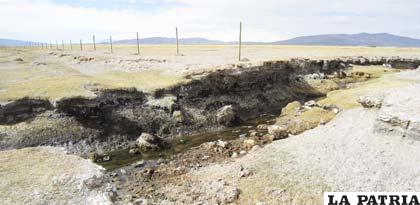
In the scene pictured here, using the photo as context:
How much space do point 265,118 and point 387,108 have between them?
17939 mm

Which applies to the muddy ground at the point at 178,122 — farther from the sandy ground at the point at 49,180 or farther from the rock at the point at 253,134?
the sandy ground at the point at 49,180

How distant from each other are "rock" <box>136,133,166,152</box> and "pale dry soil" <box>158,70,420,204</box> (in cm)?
807

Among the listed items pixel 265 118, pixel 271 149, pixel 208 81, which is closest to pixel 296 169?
pixel 271 149

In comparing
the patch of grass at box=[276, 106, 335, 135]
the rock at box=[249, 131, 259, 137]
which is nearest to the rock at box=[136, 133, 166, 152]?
the rock at box=[249, 131, 259, 137]

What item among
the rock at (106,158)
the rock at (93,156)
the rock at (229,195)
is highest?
the rock at (229,195)

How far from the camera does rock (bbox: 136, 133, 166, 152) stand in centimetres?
3349

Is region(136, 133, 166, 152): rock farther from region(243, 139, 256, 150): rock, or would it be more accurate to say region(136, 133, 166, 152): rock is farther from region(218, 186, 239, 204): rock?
region(218, 186, 239, 204): rock

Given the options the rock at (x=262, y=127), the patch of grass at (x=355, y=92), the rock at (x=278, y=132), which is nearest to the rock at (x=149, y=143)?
the rock at (x=278, y=132)

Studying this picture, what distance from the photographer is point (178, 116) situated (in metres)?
40.6

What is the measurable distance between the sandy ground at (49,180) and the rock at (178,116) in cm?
1557

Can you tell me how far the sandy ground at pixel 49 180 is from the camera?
2053 centimetres

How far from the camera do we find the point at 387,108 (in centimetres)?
2788

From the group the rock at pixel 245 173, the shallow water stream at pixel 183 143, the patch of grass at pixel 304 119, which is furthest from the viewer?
the patch of grass at pixel 304 119

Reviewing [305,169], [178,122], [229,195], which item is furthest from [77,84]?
[305,169]
